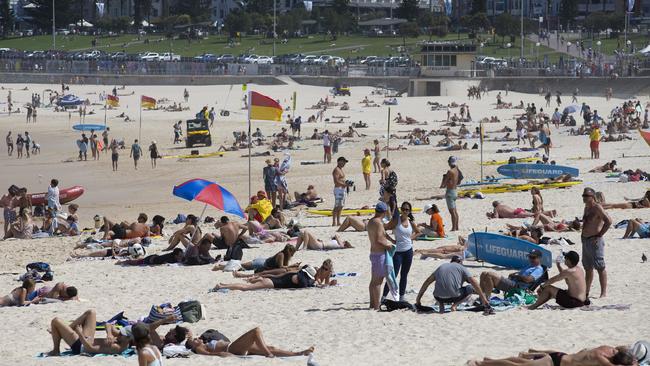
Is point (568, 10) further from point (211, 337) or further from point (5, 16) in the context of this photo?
point (211, 337)

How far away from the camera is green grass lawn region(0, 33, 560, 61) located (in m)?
93.3

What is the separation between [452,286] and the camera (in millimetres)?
13352

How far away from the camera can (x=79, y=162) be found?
4050 centimetres

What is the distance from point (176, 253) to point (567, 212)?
24.0 ft

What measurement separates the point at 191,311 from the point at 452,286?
2744 mm

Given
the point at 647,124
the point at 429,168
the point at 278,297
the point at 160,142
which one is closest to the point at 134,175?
the point at 429,168

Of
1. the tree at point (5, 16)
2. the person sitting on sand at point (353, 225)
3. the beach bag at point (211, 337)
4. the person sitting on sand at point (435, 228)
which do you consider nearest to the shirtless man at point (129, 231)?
the person sitting on sand at point (353, 225)

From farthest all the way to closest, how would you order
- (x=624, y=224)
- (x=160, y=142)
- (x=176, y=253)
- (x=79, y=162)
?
(x=160, y=142)
(x=79, y=162)
(x=624, y=224)
(x=176, y=253)

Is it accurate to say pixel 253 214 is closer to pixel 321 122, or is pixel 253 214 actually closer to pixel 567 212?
pixel 567 212

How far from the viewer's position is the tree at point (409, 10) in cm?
11306

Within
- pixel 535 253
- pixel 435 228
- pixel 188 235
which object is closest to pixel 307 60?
pixel 188 235

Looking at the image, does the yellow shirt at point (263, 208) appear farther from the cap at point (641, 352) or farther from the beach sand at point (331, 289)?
the cap at point (641, 352)

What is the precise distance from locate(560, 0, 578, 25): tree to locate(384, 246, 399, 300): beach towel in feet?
298

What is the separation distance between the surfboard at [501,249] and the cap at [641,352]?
4.63m
